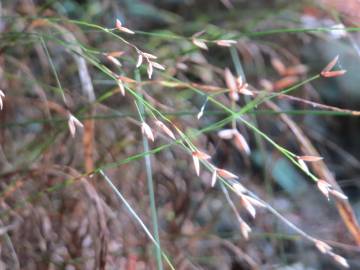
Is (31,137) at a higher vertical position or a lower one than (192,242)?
higher

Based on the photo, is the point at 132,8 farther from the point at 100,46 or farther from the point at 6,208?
the point at 6,208

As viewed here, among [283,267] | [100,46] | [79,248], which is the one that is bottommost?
[283,267]

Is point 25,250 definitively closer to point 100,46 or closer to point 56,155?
point 56,155

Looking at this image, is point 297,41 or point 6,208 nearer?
point 6,208

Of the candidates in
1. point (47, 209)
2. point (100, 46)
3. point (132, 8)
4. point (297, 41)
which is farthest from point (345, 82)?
point (47, 209)

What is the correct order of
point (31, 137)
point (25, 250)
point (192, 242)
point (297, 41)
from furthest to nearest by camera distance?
1. point (297, 41)
2. point (31, 137)
3. point (192, 242)
4. point (25, 250)

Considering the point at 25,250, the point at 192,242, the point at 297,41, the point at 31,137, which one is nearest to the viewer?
the point at 25,250

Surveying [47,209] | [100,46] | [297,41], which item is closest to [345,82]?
[297,41]
